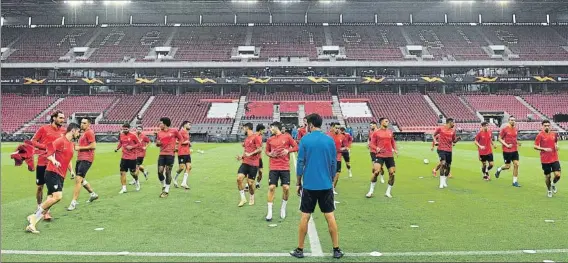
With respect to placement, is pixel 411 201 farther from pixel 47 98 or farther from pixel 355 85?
pixel 47 98

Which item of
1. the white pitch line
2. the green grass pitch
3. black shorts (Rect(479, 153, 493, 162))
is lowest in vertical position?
the green grass pitch

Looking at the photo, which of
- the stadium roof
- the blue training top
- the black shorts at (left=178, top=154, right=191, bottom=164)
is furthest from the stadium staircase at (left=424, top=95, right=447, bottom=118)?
the blue training top

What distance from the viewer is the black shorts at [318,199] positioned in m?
5.93

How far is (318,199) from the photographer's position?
600 centimetres

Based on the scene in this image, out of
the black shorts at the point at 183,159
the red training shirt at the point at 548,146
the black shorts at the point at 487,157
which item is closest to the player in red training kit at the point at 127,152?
the black shorts at the point at 183,159

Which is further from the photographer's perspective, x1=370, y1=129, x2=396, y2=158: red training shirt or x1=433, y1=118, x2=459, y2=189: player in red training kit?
x1=433, y1=118, x2=459, y2=189: player in red training kit

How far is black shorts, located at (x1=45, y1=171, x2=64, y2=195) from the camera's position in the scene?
7.60m

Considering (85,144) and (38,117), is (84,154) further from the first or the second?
(38,117)

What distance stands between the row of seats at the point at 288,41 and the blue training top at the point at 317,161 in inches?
2147

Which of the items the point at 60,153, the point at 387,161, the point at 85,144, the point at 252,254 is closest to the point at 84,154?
the point at 85,144

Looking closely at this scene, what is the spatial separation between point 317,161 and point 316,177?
224 mm

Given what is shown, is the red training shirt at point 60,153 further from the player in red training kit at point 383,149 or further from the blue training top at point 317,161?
the player in red training kit at point 383,149

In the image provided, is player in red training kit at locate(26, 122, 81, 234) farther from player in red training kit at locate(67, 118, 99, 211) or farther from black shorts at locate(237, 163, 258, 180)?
black shorts at locate(237, 163, 258, 180)

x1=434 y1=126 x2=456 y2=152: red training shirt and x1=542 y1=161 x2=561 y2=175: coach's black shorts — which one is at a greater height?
x1=434 y1=126 x2=456 y2=152: red training shirt
